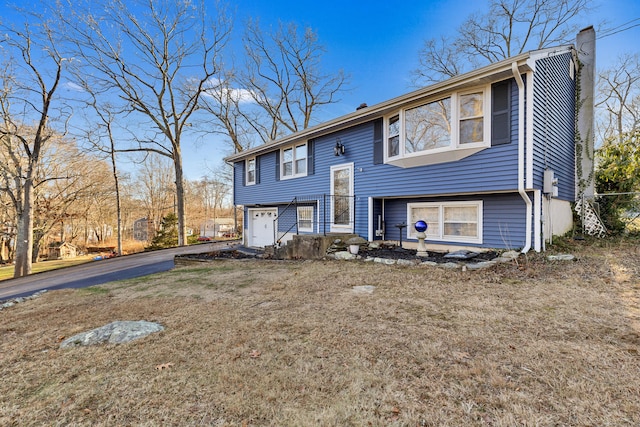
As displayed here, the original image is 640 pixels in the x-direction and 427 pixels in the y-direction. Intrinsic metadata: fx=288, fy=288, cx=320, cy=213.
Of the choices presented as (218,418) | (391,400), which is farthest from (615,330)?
(218,418)

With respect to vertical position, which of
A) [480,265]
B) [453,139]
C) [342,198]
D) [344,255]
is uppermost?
[453,139]

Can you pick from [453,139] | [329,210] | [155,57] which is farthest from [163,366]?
[155,57]

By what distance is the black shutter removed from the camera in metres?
6.07

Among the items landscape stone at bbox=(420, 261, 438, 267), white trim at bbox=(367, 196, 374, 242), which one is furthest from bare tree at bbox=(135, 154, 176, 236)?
landscape stone at bbox=(420, 261, 438, 267)

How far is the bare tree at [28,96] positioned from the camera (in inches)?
510

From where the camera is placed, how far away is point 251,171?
44.3ft

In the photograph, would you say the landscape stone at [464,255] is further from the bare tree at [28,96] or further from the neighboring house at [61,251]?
the neighboring house at [61,251]

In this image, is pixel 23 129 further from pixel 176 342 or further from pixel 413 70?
pixel 413 70

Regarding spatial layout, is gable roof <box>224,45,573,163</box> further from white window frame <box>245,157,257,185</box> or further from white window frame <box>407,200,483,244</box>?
white window frame <box>245,157,257,185</box>

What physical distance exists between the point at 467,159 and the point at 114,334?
7.14m

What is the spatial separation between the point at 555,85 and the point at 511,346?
774cm

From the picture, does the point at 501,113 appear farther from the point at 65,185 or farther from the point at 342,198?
the point at 65,185

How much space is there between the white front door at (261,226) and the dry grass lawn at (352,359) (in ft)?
26.6

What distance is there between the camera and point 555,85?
24.0 feet
